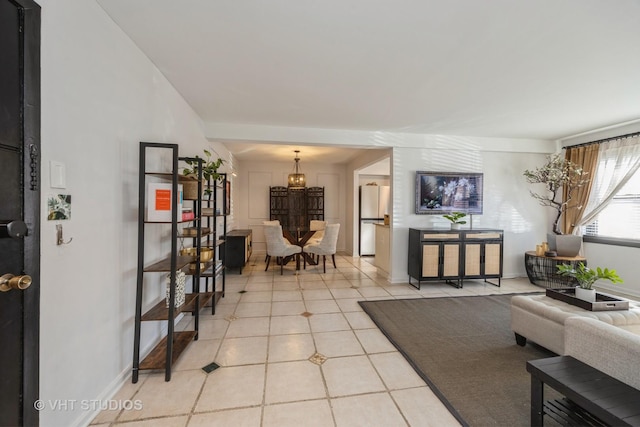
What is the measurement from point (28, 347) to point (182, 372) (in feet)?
3.68

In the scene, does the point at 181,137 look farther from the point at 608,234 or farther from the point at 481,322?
the point at 608,234

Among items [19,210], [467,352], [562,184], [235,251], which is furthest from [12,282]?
[562,184]

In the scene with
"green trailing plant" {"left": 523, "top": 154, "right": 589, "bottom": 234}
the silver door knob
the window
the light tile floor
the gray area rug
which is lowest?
the light tile floor

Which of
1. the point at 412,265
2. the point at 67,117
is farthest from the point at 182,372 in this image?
the point at 412,265

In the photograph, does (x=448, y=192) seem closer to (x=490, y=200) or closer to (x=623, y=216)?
(x=490, y=200)

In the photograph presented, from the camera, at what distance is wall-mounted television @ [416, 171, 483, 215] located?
4348mm

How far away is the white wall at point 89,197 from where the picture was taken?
4.06 feet

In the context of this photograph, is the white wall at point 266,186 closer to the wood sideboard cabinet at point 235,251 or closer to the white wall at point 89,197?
the wood sideboard cabinet at point 235,251

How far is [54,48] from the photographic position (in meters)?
1.24

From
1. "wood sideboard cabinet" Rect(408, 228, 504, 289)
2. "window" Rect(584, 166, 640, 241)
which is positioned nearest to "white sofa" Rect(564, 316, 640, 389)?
"wood sideboard cabinet" Rect(408, 228, 504, 289)

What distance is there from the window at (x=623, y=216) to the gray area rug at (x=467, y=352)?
2.13 metres

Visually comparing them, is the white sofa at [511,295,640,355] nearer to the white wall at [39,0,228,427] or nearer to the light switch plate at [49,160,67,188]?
the white wall at [39,0,228,427]

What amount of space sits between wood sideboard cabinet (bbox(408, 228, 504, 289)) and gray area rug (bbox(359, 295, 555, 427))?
20.6 inches

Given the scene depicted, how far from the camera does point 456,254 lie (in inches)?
159
